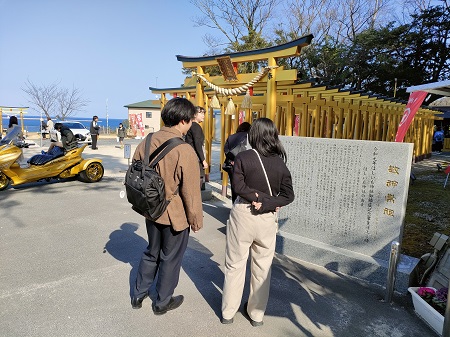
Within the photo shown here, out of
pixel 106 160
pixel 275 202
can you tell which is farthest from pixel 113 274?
pixel 106 160

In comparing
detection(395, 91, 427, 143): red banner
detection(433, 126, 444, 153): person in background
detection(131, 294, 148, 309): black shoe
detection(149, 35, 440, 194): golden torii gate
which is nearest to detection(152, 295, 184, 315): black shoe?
detection(131, 294, 148, 309): black shoe

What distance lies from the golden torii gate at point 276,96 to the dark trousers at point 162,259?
4.19 m

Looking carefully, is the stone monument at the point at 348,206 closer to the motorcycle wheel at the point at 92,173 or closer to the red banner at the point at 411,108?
the red banner at the point at 411,108

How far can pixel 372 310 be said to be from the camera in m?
2.98

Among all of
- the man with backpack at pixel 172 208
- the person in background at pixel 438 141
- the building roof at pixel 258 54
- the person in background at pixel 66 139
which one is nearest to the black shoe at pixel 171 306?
the man with backpack at pixel 172 208

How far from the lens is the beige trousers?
2.44 metres

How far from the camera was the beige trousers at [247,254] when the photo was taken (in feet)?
8.00

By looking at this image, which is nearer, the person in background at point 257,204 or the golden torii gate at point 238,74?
the person in background at point 257,204

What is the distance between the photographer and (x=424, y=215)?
6.16 meters

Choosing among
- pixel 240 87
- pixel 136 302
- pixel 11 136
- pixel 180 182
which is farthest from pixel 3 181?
pixel 180 182

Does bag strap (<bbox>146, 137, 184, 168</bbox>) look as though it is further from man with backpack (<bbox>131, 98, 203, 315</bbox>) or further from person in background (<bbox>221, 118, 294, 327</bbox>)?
person in background (<bbox>221, 118, 294, 327</bbox>)

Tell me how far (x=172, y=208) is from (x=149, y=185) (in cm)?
28

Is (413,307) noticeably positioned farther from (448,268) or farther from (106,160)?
(106,160)

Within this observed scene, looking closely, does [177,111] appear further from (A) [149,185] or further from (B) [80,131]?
(B) [80,131]
